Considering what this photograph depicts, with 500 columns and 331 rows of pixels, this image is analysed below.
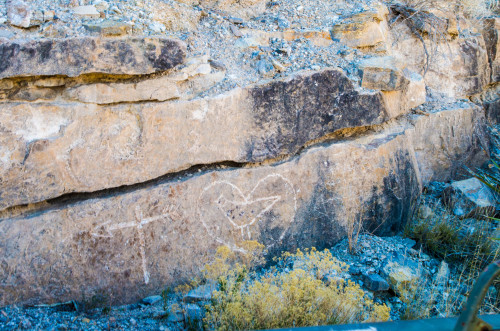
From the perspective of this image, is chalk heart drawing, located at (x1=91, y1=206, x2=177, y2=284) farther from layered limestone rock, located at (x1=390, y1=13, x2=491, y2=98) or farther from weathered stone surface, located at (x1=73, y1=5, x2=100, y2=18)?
layered limestone rock, located at (x1=390, y1=13, x2=491, y2=98)

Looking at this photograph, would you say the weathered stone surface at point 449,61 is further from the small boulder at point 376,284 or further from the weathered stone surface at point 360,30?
the small boulder at point 376,284

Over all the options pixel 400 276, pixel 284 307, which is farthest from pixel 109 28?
pixel 400 276

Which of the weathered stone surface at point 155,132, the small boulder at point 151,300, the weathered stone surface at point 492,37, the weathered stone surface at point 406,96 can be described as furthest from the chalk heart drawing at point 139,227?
the weathered stone surface at point 492,37

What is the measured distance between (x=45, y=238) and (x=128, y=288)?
2.31ft

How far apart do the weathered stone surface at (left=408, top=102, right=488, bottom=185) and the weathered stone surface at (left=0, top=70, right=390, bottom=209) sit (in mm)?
1284

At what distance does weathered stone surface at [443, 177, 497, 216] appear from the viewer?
13.9 ft

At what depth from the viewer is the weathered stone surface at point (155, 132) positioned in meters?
2.94

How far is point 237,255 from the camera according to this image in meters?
3.41

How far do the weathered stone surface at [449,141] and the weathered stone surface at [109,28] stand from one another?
324cm

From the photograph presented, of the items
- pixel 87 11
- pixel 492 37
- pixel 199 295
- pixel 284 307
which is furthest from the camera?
pixel 492 37

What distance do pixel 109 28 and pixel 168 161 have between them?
1132mm

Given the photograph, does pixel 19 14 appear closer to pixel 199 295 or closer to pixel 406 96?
pixel 199 295

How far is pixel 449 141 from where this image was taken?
494 cm

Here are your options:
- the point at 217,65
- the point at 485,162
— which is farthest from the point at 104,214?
the point at 485,162
